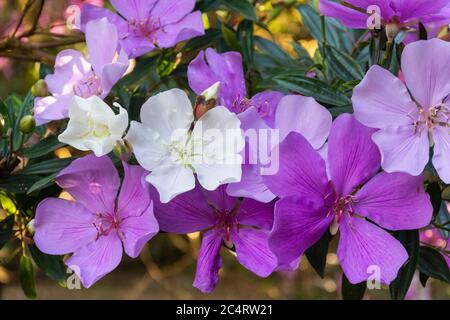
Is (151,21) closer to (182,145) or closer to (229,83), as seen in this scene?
(229,83)

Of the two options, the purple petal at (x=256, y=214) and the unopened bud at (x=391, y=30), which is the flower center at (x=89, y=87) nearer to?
the purple petal at (x=256, y=214)

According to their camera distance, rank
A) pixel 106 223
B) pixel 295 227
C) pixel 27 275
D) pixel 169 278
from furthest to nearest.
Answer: pixel 169 278 → pixel 27 275 → pixel 106 223 → pixel 295 227

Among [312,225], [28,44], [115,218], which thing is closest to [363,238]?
[312,225]

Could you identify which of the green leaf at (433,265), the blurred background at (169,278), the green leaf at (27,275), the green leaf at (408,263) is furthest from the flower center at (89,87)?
the blurred background at (169,278)

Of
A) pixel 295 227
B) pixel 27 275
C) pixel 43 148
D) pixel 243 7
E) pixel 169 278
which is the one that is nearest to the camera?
pixel 295 227

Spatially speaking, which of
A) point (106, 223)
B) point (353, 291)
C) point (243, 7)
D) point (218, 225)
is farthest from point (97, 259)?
point (243, 7)

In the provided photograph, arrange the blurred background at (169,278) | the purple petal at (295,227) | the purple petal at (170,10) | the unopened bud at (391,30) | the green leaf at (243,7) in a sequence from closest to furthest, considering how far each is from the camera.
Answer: the purple petal at (295,227), the unopened bud at (391,30), the purple petal at (170,10), the green leaf at (243,7), the blurred background at (169,278)

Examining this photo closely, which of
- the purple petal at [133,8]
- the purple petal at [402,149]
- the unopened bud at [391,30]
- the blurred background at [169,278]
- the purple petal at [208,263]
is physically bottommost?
the blurred background at [169,278]

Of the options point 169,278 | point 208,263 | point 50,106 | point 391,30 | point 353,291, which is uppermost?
point 391,30
